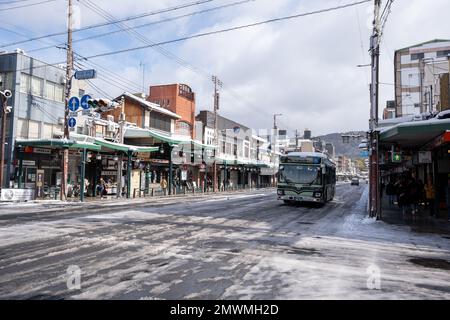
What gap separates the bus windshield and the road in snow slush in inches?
366

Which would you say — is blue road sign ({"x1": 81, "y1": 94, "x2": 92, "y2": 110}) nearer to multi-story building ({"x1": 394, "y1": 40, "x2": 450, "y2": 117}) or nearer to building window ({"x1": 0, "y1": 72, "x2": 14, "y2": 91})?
building window ({"x1": 0, "y1": 72, "x2": 14, "y2": 91})

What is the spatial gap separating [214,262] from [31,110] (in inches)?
978

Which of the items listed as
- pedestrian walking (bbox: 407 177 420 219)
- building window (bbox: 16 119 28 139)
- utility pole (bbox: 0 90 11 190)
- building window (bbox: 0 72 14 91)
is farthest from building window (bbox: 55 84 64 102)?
pedestrian walking (bbox: 407 177 420 219)

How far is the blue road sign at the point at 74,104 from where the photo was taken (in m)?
25.7

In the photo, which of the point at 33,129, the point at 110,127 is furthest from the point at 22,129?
the point at 110,127

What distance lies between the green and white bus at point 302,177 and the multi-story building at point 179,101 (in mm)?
26855

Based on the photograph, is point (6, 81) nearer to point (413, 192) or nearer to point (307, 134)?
point (413, 192)

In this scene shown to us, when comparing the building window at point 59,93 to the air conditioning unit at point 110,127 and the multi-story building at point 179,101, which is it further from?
the multi-story building at point 179,101

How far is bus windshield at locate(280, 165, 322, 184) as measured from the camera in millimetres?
22234

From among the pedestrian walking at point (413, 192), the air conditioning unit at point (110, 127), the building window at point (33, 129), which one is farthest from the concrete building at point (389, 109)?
the building window at point (33, 129)

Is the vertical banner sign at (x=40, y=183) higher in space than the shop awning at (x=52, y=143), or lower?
lower

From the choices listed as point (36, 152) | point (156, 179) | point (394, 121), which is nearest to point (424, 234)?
point (394, 121)

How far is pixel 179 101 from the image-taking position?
162 feet
